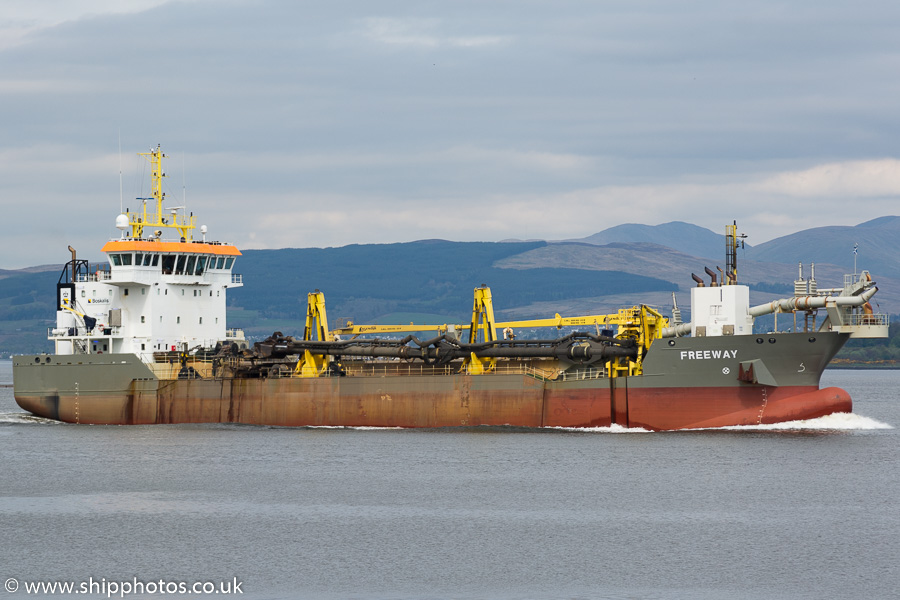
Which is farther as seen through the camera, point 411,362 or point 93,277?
point 93,277

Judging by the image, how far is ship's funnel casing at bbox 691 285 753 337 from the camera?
1480 inches

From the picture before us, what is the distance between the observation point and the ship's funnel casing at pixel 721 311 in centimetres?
3759

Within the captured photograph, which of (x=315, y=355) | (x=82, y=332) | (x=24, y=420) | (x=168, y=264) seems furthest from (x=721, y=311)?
(x=24, y=420)

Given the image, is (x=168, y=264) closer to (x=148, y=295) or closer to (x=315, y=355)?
(x=148, y=295)

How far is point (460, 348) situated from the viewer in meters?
40.1

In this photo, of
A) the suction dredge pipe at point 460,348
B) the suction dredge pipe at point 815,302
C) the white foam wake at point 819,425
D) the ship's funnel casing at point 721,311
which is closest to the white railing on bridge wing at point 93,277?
the suction dredge pipe at point 460,348

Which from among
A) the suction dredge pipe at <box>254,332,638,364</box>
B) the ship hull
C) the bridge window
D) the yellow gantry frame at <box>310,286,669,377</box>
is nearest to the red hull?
the ship hull

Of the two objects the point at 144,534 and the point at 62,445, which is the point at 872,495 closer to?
the point at 144,534

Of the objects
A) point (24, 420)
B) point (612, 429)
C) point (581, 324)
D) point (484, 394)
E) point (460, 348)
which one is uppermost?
point (581, 324)

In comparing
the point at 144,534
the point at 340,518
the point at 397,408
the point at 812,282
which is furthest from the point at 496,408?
the point at 144,534

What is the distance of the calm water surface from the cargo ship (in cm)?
116

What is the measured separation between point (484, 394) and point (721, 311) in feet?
26.9

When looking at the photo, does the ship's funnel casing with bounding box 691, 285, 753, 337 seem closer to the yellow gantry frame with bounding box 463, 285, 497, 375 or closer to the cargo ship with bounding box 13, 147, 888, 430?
the cargo ship with bounding box 13, 147, 888, 430

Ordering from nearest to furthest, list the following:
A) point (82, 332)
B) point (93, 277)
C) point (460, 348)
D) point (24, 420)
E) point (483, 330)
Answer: point (460, 348) < point (483, 330) < point (82, 332) < point (93, 277) < point (24, 420)
